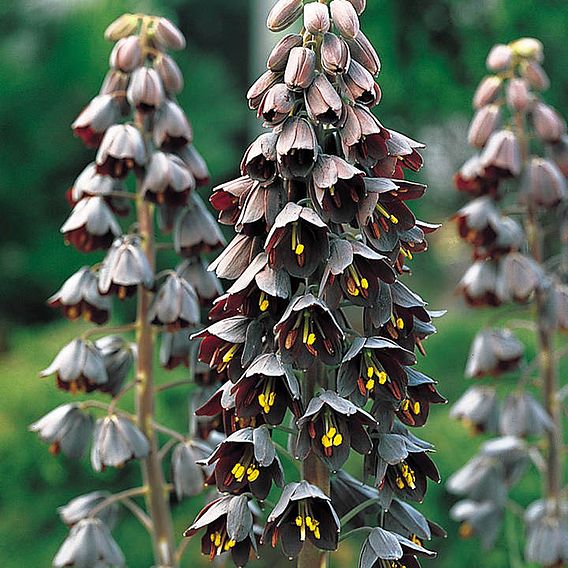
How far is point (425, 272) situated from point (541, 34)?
5.57 ft

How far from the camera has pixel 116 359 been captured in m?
1.85

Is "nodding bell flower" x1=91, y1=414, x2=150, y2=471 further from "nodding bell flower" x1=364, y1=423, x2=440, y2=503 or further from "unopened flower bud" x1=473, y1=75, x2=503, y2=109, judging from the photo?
"unopened flower bud" x1=473, y1=75, x2=503, y2=109

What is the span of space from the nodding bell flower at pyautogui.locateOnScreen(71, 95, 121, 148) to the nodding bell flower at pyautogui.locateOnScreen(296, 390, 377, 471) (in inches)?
31.4

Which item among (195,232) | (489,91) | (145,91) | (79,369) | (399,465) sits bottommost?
(399,465)

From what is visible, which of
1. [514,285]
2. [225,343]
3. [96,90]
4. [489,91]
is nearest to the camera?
[225,343]

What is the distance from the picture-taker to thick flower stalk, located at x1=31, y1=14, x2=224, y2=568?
1717mm

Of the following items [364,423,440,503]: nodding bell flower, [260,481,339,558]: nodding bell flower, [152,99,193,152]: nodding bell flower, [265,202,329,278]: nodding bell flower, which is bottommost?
[260,481,339,558]: nodding bell flower

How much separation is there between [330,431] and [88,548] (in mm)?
712

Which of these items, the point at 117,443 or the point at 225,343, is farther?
the point at 117,443

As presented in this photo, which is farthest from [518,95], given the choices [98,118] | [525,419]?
[98,118]

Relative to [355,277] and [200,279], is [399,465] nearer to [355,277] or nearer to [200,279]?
[355,277]

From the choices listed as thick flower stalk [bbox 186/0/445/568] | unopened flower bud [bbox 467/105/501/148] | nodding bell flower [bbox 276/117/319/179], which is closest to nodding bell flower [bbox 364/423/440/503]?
thick flower stalk [bbox 186/0/445/568]

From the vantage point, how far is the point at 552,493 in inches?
87.7

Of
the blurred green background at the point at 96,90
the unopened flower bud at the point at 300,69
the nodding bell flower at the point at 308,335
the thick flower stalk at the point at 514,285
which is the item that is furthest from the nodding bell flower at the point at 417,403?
the blurred green background at the point at 96,90
